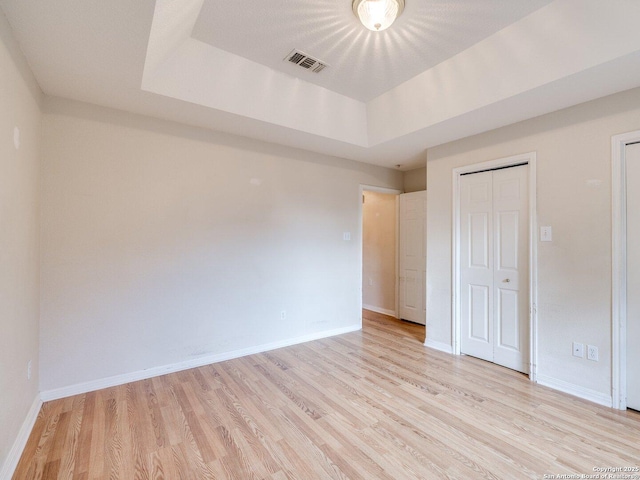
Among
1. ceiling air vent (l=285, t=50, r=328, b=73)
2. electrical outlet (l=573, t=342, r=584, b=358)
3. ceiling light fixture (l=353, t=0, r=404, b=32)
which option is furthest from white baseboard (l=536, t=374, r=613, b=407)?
ceiling air vent (l=285, t=50, r=328, b=73)

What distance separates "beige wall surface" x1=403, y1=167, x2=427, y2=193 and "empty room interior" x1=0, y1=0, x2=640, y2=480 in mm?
964

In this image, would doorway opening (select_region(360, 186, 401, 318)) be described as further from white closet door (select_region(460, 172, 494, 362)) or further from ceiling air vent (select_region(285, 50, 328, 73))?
ceiling air vent (select_region(285, 50, 328, 73))

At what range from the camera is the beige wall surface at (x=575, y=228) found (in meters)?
2.33

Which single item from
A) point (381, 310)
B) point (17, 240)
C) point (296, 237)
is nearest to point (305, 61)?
point (296, 237)

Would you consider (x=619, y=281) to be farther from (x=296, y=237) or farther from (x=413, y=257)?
(x=296, y=237)

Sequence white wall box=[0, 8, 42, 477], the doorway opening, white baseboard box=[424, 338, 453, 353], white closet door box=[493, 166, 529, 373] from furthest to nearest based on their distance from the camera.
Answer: the doorway opening, white baseboard box=[424, 338, 453, 353], white closet door box=[493, 166, 529, 373], white wall box=[0, 8, 42, 477]

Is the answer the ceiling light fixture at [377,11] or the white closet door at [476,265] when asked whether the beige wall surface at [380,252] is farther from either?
the ceiling light fixture at [377,11]

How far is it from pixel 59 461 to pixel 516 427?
114 inches

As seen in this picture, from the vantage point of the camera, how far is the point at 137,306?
2.74 m

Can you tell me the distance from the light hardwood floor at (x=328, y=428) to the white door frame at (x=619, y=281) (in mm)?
225

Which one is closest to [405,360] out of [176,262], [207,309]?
[207,309]

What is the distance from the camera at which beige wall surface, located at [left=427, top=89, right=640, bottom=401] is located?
2332 mm

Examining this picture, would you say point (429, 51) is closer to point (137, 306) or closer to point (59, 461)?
point (137, 306)

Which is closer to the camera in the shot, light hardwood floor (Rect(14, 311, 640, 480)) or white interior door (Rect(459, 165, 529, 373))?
light hardwood floor (Rect(14, 311, 640, 480))
